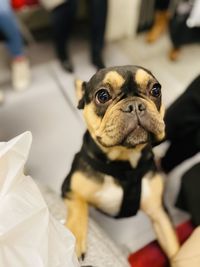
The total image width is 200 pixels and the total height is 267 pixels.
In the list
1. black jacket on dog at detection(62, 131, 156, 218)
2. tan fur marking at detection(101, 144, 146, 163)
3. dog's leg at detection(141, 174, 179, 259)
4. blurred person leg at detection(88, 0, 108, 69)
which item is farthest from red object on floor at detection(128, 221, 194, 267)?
blurred person leg at detection(88, 0, 108, 69)

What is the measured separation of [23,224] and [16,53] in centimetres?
135

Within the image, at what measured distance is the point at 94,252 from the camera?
0.94 meters

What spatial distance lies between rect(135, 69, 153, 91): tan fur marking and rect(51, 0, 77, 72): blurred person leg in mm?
1128

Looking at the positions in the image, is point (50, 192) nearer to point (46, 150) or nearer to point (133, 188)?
point (133, 188)

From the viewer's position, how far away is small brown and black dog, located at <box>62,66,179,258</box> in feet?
2.82

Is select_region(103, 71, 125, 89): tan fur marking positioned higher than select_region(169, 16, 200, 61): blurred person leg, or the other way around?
select_region(103, 71, 125, 89): tan fur marking

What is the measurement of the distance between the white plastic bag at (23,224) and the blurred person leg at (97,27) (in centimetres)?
125

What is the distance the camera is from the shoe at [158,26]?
2.26m

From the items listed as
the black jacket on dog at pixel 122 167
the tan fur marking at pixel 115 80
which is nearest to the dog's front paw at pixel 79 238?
the black jacket on dog at pixel 122 167

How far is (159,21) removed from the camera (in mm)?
2295

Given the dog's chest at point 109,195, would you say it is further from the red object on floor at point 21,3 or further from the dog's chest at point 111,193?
the red object on floor at point 21,3

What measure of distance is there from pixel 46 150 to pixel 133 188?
730mm

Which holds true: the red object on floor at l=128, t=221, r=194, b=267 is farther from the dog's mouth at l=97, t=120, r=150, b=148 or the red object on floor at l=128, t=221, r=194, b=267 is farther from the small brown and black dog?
the dog's mouth at l=97, t=120, r=150, b=148

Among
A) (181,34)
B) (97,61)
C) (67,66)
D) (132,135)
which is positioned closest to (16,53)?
(67,66)
